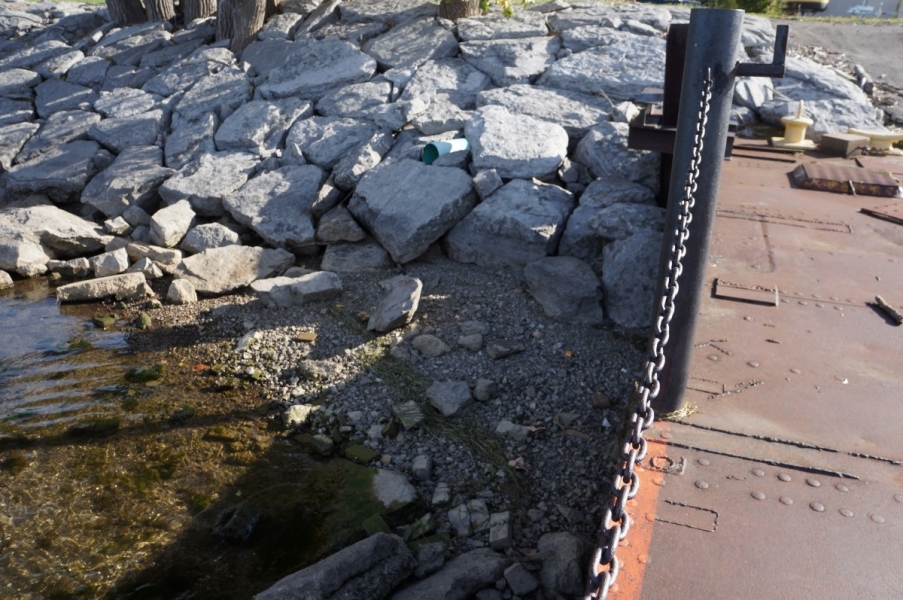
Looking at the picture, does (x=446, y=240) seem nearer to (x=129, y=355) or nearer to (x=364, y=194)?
(x=364, y=194)

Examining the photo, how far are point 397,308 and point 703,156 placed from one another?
3.07 m

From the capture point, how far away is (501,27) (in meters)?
9.05

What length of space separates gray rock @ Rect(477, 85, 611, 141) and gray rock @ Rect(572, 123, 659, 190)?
42cm

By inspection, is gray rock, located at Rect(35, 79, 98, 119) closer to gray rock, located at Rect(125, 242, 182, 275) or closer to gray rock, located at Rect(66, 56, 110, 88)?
gray rock, located at Rect(66, 56, 110, 88)

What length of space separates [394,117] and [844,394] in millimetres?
5945

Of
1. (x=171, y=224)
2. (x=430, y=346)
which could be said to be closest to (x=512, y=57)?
(x=171, y=224)

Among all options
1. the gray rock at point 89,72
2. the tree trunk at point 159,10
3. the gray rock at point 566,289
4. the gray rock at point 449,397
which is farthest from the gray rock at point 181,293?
the tree trunk at point 159,10

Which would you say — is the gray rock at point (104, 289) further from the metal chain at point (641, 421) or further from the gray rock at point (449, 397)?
the metal chain at point (641, 421)

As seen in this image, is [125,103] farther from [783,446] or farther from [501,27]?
[783,446]

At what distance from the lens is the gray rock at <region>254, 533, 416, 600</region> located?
3.19 m

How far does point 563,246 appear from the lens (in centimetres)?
620

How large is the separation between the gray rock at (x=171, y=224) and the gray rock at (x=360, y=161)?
5.15 feet

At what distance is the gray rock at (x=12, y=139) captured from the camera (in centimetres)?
903

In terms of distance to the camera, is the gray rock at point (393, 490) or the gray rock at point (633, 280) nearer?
the gray rock at point (393, 490)
